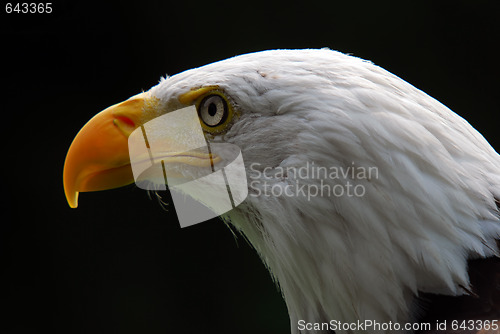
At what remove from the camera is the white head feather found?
1350 mm

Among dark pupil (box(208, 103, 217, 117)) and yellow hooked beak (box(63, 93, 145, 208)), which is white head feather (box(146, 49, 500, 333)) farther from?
yellow hooked beak (box(63, 93, 145, 208))

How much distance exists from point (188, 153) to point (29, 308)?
3229 mm

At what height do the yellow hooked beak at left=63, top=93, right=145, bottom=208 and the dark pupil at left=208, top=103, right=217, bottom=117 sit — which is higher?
the dark pupil at left=208, top=103, right=217, bottom=117

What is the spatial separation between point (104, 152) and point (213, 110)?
0.33 m

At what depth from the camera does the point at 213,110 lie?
1510mm

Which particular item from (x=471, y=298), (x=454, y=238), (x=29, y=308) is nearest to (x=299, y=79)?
(x=454, y=238)

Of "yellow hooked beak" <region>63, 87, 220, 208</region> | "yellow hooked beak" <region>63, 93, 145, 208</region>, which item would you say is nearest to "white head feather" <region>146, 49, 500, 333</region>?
"yellow hooked beak" <region>63, 87, 220, 208</region>

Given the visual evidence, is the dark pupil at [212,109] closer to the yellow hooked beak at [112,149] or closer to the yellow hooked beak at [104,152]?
the yellow hooked beak at [112,149]

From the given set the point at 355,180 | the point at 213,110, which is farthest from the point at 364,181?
the point at 213,110

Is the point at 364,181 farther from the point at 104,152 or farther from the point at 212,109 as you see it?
the point at 104,152

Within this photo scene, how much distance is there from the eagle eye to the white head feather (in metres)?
0.04

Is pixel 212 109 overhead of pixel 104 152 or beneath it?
overhead

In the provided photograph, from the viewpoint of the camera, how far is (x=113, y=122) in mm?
1603

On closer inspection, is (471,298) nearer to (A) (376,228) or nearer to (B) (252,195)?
(A) (376,228)
